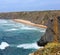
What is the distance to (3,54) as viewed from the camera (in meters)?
31.6

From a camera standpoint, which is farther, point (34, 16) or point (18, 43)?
point (34, 16)

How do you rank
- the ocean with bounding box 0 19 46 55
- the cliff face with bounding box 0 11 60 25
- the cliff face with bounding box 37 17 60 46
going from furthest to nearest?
the cliff face with bounding box 0 11 60 25, the ocean with bounding box 0 19 46 55, the cliff face with bounding box 37 17 60 46

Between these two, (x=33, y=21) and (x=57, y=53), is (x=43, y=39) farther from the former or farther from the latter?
(x=33, y=21)

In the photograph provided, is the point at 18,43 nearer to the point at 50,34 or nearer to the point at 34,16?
the point at 50,34

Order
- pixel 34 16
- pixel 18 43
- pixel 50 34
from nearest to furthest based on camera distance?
1. pixel 50 34
2. pixel 18 43
3. pixel 34 16

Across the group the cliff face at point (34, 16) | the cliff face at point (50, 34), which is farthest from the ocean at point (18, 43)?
the cliff face at point (34, 16)

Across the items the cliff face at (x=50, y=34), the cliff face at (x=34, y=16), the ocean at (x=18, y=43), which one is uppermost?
the cliff face at (x=50, y=34)

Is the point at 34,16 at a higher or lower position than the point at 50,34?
lower

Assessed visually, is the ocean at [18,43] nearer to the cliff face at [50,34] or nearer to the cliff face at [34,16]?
the cliff face at [50,34]

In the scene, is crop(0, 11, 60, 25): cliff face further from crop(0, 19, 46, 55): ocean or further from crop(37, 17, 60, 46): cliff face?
crop(37, 17, 60, 46): cliff face

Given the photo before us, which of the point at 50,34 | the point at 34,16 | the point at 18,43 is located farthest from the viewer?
the point at 34,16

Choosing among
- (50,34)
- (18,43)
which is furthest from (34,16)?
(50,34)

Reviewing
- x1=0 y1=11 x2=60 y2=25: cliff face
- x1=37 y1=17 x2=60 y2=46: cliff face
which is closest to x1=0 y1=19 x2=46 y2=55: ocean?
x1=37 y1=17 x2=60 y2=46: cliff face

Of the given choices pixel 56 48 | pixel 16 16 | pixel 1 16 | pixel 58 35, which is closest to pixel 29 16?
pixel 16 16
